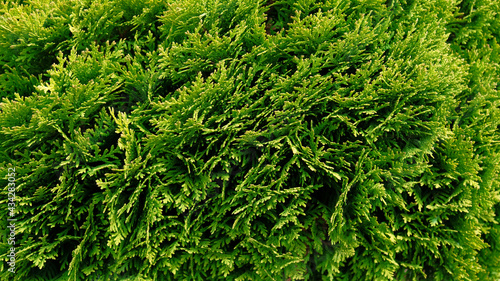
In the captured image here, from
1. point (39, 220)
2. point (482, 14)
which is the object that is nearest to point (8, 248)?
Answer: point (39, 220)

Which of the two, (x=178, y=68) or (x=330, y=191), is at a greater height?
(x=178, y=68)

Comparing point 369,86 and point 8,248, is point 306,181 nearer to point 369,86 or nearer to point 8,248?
point 369,86

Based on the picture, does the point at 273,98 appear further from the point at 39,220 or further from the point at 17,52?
the point at 17,52

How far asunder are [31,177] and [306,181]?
2954 millimetres

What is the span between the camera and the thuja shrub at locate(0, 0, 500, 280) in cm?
320

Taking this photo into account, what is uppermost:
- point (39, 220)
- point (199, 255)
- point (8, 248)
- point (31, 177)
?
point (31, 177)

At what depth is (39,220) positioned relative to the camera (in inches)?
128

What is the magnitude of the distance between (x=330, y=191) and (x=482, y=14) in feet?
11.2

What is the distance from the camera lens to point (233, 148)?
10.7 ft

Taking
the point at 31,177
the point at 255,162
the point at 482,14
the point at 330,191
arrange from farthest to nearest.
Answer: the point at 482,14
the point at 330,191
the point at 255,162
the point at 31,177

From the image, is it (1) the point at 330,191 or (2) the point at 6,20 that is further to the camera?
(1) the point at 330,191

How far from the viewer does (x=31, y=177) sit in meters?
3.21

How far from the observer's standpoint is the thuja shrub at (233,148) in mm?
3201

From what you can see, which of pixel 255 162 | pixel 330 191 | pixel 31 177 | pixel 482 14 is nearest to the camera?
pixel 31 177
